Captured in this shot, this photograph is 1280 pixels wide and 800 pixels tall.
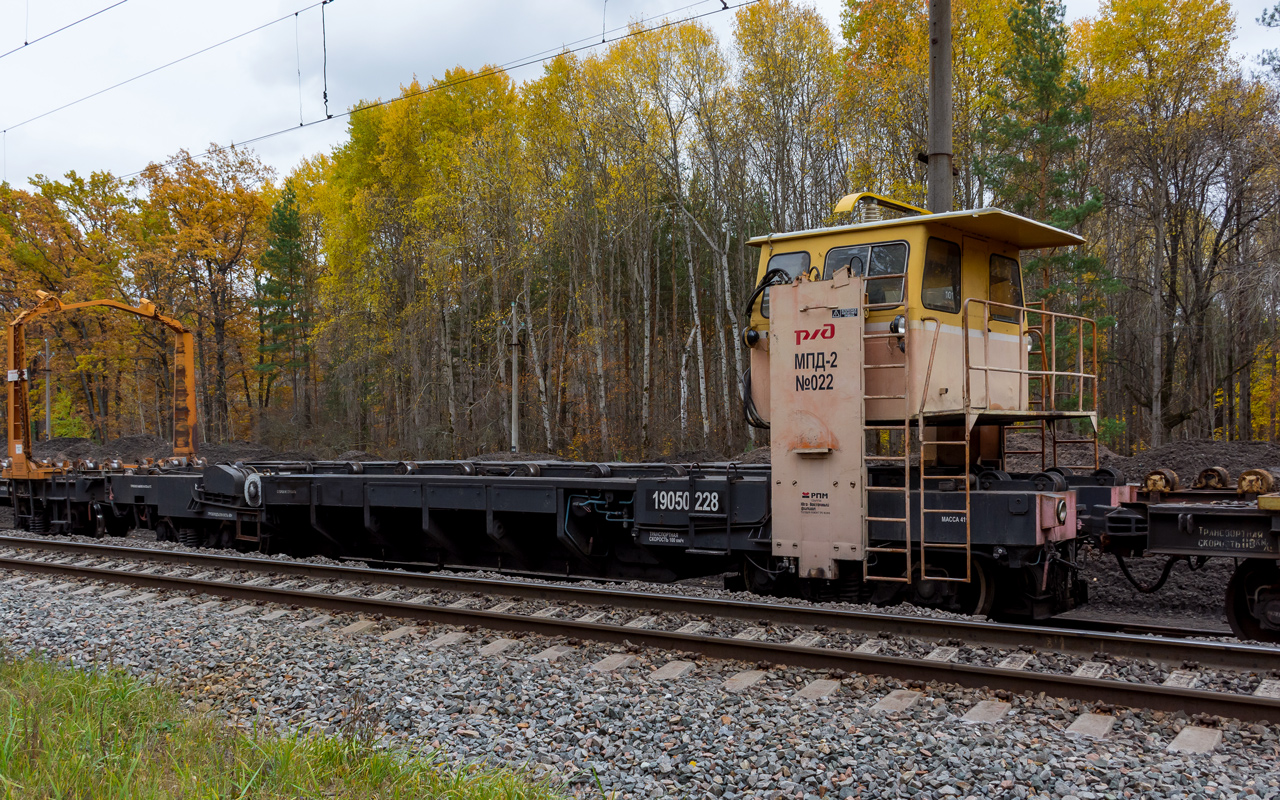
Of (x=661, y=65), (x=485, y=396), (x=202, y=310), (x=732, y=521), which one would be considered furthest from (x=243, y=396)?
(x=732, y=521)

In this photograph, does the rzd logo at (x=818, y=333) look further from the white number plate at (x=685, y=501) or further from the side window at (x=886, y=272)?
the white number plate at (x=685, y=501)

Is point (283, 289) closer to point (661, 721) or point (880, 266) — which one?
point (880, 266)

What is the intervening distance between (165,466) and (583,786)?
12.8 metres

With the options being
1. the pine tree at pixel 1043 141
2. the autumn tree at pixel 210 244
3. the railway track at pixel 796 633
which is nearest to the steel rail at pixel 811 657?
the railway track at pixel 796 633

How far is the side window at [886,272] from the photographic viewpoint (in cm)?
744

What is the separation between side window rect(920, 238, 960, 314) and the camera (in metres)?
7.46

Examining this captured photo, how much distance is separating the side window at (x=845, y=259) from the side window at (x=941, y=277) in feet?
1.76

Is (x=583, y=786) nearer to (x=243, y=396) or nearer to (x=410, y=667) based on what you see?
(x=410, y=667)

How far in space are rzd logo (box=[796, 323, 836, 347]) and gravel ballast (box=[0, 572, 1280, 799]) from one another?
9.14 feet

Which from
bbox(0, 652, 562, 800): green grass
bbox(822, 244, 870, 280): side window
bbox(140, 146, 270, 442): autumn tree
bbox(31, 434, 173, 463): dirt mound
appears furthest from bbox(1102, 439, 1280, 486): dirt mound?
bbox(140, 146, 270, 442): autumn tree

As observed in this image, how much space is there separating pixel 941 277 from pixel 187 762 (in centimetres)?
669

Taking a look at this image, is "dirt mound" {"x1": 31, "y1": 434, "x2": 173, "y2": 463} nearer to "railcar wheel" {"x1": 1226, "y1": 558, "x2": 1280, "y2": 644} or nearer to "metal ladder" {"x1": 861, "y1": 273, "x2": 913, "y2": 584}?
"metal ladder" {"x1": 861, "y1": 273, "x2": 913, "y2": 584}

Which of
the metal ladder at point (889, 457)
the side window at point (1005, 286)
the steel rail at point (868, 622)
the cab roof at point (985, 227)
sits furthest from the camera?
the side window at point (1005, 286)

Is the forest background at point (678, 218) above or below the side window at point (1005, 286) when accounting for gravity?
above
